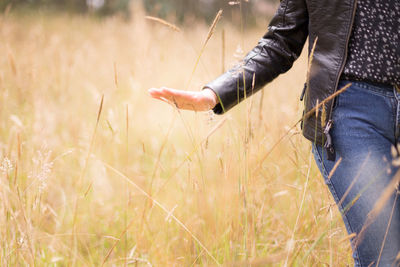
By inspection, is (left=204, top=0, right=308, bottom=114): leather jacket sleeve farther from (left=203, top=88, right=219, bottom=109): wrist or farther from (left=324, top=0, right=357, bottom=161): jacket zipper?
(left=324, top=0, right=357, bottom=161): jacket zipper

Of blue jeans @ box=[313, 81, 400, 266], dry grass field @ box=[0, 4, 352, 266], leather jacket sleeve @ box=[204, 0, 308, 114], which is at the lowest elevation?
dry grass field @ box=[0, 4, 352, 266]

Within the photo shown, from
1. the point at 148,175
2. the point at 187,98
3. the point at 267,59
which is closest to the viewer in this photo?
the point at 187,98

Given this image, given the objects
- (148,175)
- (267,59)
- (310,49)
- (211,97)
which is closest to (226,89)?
(211,97)

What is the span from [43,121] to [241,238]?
179cm

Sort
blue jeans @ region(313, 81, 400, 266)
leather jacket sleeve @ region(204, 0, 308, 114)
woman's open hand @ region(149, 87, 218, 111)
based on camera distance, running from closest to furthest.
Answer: blue jeans @ region(313, 81, 400, 266) → woman's open hand @ region(149, 87, 218, 111) → leather jacket sleeve @ region(204, 0, 308, 114)

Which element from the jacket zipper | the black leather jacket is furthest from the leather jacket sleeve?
the jacket zipper

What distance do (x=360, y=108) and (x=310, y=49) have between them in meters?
0.22

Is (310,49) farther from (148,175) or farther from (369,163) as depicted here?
(148,175)

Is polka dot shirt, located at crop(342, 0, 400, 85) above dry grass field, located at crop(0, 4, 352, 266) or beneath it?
above

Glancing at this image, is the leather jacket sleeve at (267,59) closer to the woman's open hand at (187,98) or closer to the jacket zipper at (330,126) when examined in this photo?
the woman's open hand at (187,98)

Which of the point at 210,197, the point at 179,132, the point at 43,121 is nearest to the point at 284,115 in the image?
the point at 179,132

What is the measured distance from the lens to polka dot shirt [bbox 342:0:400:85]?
0.79 m

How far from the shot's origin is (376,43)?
0.80 metres

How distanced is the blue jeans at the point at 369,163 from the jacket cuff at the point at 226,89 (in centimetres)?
30
